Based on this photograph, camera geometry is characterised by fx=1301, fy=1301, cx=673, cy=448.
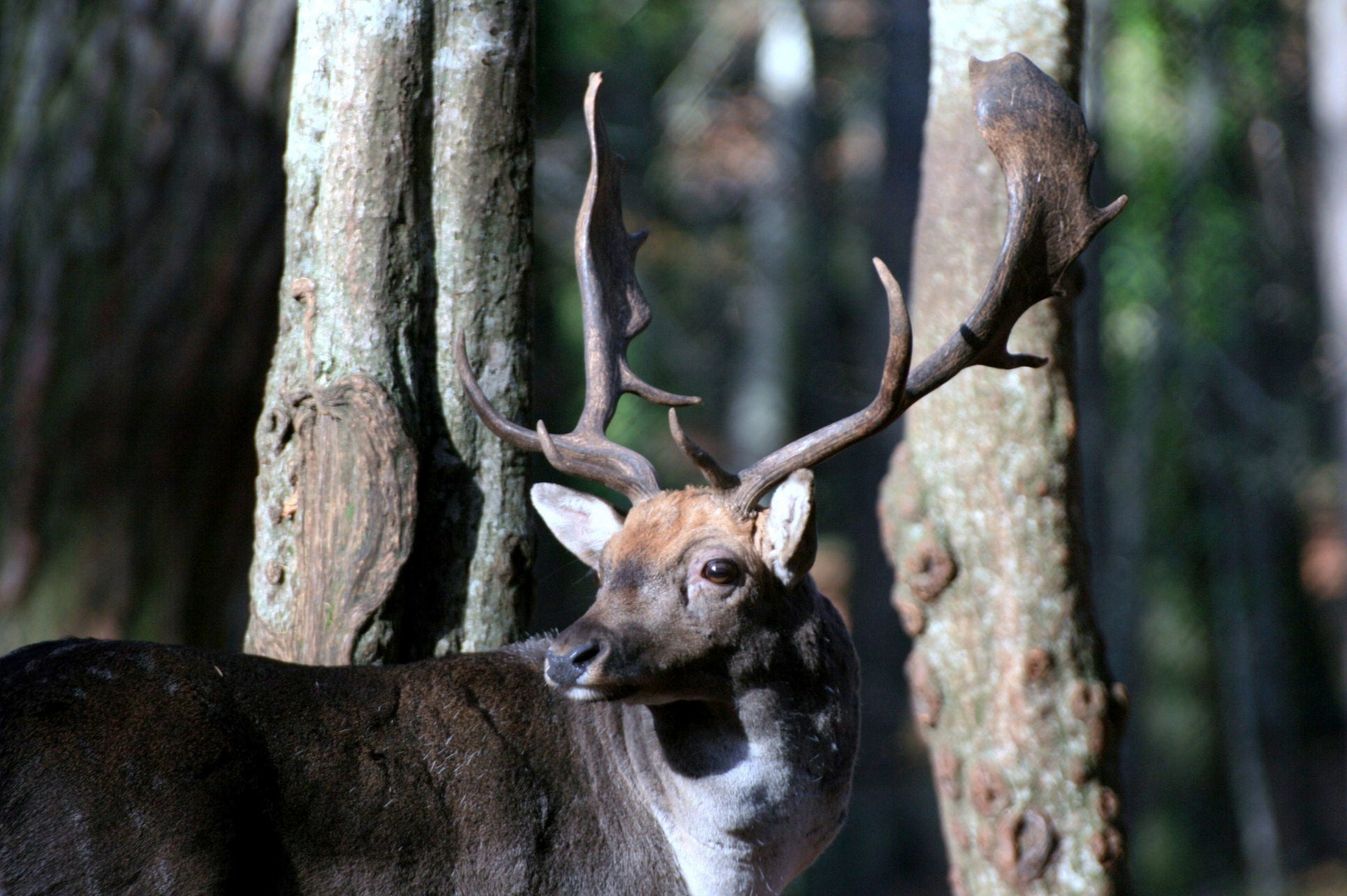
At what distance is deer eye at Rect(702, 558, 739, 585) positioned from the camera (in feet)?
11.0

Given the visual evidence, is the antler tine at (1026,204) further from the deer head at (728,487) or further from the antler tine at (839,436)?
the antler tine at (839,436)

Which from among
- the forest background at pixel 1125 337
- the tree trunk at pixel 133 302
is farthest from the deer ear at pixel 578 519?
the forest background at pixel 1125 337

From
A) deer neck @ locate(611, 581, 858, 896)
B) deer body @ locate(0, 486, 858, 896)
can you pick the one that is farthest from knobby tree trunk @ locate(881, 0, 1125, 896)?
deer neck @ locate(611, 581, 858, 896)

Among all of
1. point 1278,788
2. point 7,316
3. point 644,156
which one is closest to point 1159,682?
point 1278,788

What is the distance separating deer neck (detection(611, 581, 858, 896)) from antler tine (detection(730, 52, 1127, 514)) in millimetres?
Answer: 442

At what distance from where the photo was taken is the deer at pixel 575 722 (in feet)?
9.10

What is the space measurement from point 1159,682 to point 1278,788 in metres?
1.75

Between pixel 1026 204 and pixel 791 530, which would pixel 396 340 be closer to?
pixel 791 530

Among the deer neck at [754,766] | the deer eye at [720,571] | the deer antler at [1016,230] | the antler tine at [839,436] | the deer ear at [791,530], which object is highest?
the deer antler at [1016,230]

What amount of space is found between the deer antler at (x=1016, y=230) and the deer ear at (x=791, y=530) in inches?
4.2

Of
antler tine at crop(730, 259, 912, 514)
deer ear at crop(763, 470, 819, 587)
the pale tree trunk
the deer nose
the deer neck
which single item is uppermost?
the pale tree trunk

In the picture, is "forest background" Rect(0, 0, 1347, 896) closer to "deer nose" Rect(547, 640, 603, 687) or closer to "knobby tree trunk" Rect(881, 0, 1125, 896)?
"knobby tree trunk" Rect(881, 0, 1125, 896)

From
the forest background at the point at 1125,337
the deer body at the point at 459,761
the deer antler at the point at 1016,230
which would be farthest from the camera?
the forest background at the point at 1125,337

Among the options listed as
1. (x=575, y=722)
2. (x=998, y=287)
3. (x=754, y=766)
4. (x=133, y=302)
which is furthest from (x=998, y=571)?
(x=133, y=302)
